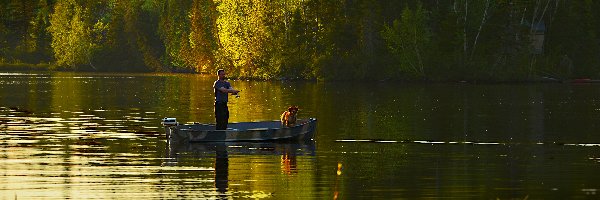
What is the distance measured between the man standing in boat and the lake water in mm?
1082

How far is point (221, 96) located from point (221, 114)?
41.9 inches

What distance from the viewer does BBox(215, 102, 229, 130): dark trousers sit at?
42.0 meters

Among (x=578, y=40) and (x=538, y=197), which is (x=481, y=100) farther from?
(x=538, y=197)

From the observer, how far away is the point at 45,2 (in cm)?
2598

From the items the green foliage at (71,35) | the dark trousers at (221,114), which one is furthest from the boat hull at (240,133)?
the green foliage at (71,35)

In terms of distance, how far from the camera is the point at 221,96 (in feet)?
136

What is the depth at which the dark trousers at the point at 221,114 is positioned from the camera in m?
42.0

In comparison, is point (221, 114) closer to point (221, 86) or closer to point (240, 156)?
point (221, 86)

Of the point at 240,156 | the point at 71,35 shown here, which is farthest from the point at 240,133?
the point at 71,35

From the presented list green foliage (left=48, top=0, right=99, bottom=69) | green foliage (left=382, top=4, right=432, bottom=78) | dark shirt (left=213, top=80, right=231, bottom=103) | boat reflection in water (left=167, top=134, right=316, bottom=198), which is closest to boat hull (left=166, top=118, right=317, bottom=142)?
boat reflection in water (left=167, top=134, right=316, bottom=198)

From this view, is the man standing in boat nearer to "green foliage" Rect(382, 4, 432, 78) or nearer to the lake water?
the lake water

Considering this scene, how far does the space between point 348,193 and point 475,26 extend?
300 ft

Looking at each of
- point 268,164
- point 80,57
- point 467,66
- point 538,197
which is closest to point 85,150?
point 268,164

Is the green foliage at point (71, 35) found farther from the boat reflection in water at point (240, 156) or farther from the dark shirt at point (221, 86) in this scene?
the dark shirt at point (221, 86)
